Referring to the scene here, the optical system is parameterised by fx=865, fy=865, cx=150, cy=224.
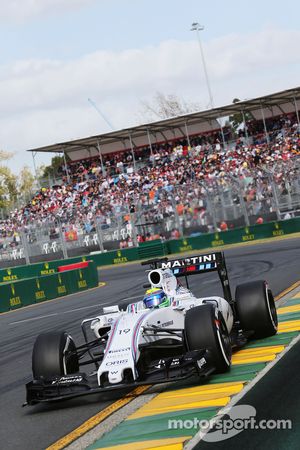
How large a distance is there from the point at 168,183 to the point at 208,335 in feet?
113

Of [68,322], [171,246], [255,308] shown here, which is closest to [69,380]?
[255,308]

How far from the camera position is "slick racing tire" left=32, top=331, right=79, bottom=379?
847 cm

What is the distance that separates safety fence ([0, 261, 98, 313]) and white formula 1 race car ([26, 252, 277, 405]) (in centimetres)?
1458

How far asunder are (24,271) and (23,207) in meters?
14.4

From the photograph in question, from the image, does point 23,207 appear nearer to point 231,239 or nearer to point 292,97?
point 292,97

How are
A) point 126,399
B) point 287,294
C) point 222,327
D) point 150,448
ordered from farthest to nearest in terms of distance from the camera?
1. point 287,294
2. point 222,327
3. point 126,399
4. point 150,448

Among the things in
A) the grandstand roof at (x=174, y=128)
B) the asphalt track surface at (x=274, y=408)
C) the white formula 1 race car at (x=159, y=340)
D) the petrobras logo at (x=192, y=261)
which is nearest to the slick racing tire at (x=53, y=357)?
the white formula 1 race car at (x=159, y=340)

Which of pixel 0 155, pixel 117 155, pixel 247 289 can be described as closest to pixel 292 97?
pixel 117 155

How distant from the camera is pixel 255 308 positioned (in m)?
9.70

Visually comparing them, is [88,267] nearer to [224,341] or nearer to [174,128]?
[224,341]

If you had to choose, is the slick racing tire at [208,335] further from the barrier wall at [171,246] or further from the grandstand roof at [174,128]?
the grandstand roof at [174,128]

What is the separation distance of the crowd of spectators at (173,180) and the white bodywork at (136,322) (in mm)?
22626

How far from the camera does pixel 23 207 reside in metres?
51.2

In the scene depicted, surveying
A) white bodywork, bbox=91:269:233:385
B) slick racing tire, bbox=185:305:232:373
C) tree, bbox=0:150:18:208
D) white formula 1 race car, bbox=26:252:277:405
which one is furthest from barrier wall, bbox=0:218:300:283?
tree, bbox=0:150:18:208
